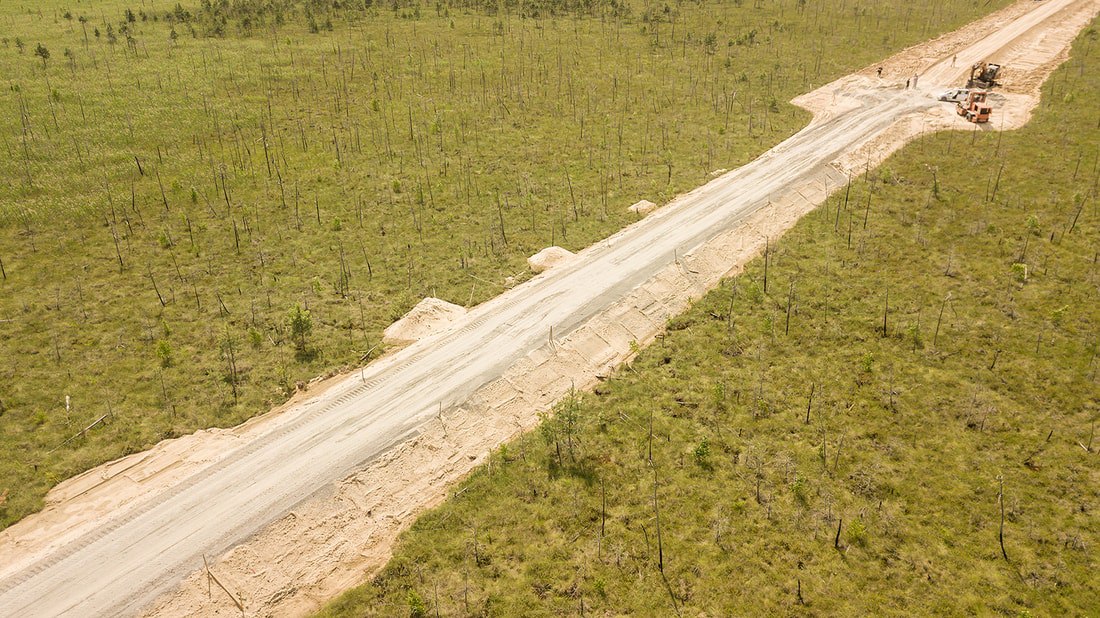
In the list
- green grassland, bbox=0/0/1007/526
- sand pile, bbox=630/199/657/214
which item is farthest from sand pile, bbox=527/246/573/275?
sand pile, bbox=630/199/657/214

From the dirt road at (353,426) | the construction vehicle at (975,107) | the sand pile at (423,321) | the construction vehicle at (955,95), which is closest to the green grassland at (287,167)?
the sand pile at (423,321)

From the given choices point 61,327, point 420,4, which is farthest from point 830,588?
point 420,4

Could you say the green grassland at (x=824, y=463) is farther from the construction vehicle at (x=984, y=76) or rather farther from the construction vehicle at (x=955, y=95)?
the construction vehicle at (x=984, y=76)

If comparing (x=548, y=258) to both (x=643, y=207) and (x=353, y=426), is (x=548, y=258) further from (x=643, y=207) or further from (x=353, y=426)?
(x=353, y=426)

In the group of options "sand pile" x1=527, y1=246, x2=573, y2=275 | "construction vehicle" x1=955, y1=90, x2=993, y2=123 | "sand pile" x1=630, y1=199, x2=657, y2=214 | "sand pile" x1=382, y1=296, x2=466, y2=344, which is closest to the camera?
"sand pile" x1=382, y1=296, x2=466, y2=344

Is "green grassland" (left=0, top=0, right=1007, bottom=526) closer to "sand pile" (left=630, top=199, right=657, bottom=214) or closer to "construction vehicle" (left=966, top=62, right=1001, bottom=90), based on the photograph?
"sand pile" (left=630, top=199, right=657, bottom=214)

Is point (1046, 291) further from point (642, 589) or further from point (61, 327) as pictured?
point (61, 327)
